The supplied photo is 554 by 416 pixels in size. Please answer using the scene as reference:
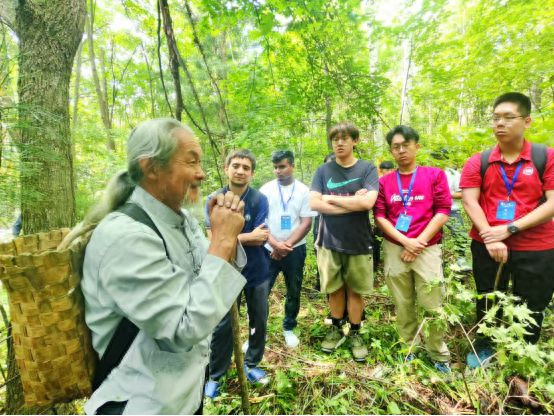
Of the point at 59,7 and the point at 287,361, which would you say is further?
the point at 287,361

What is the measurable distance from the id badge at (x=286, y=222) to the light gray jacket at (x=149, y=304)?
253 centimetres

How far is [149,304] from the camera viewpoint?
102cm

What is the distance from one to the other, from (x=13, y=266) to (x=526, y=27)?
590cm

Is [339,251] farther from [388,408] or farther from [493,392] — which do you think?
[493,392]

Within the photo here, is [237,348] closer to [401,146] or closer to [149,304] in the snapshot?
[149,304]

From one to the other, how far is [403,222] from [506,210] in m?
0.86

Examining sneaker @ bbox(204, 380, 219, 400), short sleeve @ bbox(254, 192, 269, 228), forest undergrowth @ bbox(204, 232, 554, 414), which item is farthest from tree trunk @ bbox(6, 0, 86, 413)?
forest undergrowth @ bbox(204, 232, 554, 414)

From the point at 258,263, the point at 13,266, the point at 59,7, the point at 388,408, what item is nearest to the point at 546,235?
the point at 388,408

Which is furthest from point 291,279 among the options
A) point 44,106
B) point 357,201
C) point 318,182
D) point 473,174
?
point 44,106

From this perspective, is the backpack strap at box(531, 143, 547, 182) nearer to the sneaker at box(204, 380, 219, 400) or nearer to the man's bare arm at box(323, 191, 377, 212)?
the man's bare arm at box(323, 191, 377, 212)

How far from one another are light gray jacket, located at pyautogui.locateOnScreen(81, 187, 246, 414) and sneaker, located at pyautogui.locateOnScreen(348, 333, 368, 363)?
7.55 ft

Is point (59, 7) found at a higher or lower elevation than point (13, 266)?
higher

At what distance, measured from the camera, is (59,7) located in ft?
6.67

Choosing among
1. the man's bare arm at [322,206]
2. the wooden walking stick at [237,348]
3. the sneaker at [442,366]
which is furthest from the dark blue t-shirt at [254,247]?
the sneaker at [442,366]
